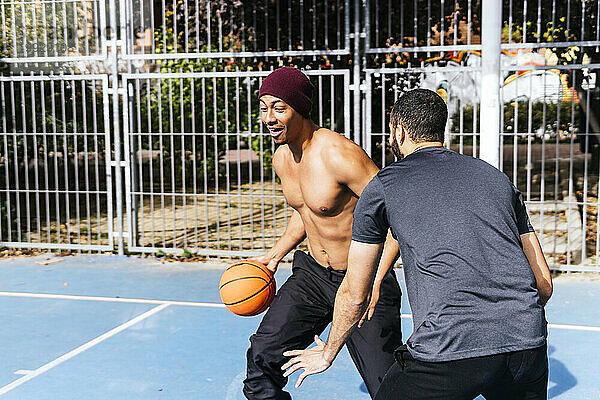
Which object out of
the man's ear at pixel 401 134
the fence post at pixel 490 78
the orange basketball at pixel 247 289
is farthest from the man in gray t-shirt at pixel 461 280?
the fence post at pixel 490 78

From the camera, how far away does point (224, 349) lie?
613 cm

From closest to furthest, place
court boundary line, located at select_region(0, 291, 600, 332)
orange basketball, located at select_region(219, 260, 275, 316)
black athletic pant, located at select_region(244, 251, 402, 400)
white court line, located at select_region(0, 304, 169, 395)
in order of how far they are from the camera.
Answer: black athletic pant, located at select_region(244, 251, 402, 400) → orange basketball, located at select_region(219, 260, 275, 316) → white court line, located at select_region(0, 304, 169, 395) → court boundary line, located at select_region(0, 291, 600, 332)

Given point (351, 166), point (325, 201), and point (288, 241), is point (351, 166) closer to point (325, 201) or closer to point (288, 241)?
point (325, 201)

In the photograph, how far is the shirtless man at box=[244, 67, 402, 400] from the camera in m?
4.07

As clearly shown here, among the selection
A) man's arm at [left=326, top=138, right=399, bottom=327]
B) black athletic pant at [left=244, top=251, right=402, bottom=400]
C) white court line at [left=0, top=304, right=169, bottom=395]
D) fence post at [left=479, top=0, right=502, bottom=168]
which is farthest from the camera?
fence post at [left=479, top=0, right=502, bottom=168]

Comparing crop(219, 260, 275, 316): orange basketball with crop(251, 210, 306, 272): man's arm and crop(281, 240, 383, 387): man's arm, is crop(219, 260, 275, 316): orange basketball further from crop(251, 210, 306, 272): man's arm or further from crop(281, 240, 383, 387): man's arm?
crop(281, 240, 383, 387): man's arm

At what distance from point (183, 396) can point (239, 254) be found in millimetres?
4786

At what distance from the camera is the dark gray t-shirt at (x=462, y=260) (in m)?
2.68

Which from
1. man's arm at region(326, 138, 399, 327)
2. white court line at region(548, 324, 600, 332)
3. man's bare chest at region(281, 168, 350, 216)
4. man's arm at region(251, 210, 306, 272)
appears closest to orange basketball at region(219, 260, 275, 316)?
man's arm at region(251, 210, 306, 272)

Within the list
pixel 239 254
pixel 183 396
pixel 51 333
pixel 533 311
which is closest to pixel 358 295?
pixel 533 311

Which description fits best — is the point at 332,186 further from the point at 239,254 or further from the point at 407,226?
the point at 239,254

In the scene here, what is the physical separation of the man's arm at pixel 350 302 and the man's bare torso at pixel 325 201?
3.69ft

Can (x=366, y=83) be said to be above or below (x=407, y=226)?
above

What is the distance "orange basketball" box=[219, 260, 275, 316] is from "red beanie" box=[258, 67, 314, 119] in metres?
1.05
